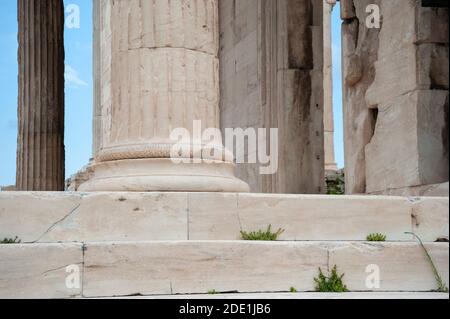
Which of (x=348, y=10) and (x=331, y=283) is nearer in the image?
(x=331, y=283)

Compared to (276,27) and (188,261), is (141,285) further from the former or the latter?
(276,27)

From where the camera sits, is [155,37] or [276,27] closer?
[155,37]

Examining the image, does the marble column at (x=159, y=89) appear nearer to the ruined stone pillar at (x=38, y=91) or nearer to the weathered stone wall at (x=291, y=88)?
the weathered stone wall at (x=291, y=88)

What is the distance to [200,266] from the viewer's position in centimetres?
742

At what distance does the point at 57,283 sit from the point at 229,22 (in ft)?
42.4

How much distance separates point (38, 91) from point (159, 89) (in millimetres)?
9221

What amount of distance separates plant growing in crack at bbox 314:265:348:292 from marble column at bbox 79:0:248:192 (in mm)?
1904

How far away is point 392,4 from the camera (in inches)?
492

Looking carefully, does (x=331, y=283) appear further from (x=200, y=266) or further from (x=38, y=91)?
(x=38, y=91)

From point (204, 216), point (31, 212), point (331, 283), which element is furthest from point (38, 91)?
point (331, 283)

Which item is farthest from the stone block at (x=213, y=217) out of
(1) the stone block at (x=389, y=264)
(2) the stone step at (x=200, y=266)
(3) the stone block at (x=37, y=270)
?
(3) the stone block at (x=37, y=270)

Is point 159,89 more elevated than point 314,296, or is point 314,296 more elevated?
point 159,89

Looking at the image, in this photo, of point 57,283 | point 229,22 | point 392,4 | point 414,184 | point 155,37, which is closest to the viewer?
point 57,283
